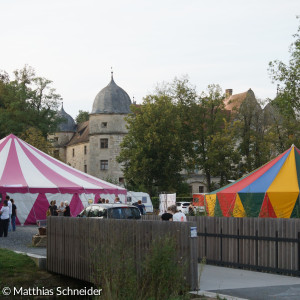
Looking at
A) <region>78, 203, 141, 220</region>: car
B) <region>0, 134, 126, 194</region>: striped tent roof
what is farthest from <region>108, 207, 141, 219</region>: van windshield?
<region>0, 134, 126, 194</region>: striped tent roof

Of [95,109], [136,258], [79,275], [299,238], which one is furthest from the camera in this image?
[95,109]

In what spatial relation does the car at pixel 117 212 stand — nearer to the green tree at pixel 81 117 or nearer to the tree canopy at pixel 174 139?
the tree canopy at pixel 174 139

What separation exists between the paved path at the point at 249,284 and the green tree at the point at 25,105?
5214 centimetres

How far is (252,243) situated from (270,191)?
12.2m

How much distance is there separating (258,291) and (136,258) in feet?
8.13

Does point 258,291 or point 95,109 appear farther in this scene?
point 95,109

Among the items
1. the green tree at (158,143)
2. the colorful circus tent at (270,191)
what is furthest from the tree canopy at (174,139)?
the colorful circus tent at (270,191)

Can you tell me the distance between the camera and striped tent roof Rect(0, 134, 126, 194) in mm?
33156

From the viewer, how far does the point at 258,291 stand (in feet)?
35.7

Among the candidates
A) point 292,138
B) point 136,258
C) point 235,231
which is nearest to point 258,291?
point 136,258

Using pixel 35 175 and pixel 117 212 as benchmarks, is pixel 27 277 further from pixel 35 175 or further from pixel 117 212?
pixel 35 175

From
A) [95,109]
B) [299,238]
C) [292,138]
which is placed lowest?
[299,238]

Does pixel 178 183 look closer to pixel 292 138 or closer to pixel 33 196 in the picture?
pixel 292 138

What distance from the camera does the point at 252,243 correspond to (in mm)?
14312
